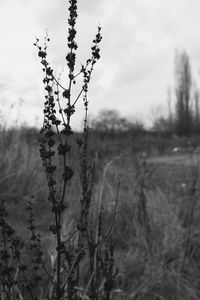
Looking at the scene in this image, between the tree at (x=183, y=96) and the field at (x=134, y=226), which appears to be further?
the tree at (x=183, y=96)

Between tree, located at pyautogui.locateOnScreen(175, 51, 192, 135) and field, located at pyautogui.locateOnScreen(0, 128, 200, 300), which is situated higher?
tree, located at pyautogui.locateOnScreen(175, 51, 192, 135)

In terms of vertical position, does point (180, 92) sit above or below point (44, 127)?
above

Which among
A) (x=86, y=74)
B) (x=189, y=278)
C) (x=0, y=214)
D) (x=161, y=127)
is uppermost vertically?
(x=161, y=127)

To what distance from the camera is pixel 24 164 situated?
6.74 m

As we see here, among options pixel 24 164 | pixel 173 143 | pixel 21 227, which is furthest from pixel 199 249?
pixel 173 143

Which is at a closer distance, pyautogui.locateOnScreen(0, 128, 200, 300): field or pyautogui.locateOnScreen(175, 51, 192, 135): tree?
pyautogui.locateOnScreen(0, 128, 200, 300): field

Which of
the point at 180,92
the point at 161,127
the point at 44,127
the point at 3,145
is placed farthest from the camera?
the point at 161,127

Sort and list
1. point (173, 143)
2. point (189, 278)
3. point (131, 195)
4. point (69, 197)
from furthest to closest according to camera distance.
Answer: point (173, 143), point (131, 195), point (69, 197), point (189, 278)

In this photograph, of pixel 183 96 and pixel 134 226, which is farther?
pixel 183 96

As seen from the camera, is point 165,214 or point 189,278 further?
point 165,214

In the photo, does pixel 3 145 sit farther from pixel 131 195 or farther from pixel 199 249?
pixel 199 249

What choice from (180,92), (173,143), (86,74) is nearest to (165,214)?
(86,74)

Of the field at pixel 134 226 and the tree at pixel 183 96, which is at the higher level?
the tree at pixel 183 96

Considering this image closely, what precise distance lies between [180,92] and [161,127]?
668 cm
